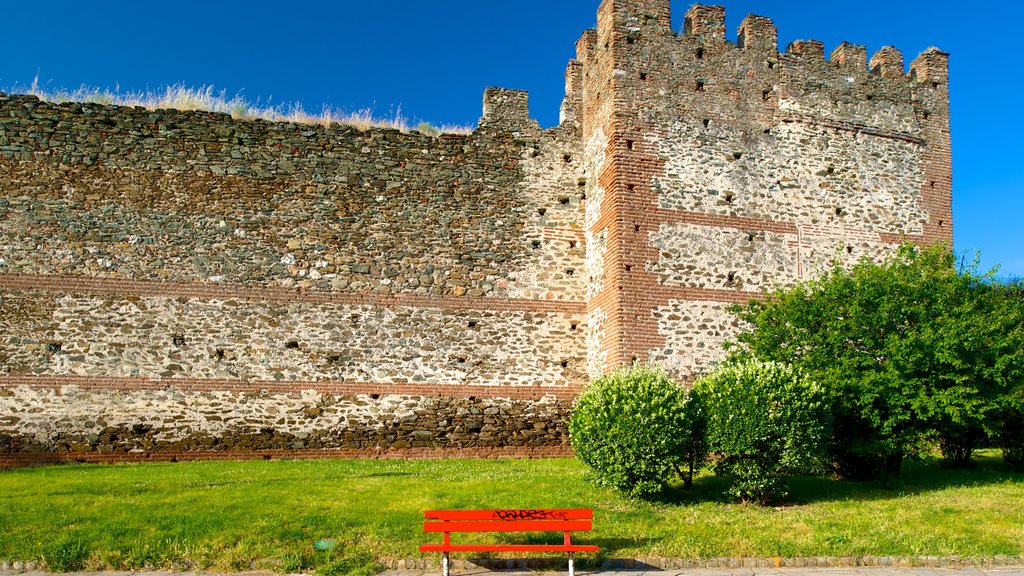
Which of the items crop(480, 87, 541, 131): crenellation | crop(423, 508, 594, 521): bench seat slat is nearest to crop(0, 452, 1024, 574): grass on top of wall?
crop(423, 508, 594, 521): bench seat slat

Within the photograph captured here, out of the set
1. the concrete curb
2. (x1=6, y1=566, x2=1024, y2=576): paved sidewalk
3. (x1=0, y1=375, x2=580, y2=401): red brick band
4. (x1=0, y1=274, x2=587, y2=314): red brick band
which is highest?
(x1=0, y1=274, x2=587, y2=314): red brick band

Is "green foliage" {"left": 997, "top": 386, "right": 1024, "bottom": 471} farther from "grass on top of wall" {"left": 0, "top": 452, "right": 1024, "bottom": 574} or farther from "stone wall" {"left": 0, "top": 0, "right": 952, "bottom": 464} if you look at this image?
"stone wall" {"left": 0, "top": 0, "right": 952, "bottom": 464}

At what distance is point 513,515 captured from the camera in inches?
311

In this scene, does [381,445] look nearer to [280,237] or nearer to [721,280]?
[280,237]

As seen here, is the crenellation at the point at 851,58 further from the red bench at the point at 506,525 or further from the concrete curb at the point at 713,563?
the red bench at the point at 506,525

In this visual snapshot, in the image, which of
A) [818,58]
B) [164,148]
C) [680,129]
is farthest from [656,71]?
[164,148]

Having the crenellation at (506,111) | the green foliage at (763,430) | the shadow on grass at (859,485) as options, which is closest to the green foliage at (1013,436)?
the shadow on grass at (859,485)

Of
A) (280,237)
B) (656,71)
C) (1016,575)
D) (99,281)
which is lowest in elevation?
(1016,575)

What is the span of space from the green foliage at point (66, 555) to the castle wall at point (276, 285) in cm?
747

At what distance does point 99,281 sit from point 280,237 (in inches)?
131

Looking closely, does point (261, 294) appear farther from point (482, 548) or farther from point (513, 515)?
point (482, 548)

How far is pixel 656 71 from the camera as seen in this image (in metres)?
16.6

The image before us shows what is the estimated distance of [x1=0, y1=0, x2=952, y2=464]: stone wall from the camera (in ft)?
50.2

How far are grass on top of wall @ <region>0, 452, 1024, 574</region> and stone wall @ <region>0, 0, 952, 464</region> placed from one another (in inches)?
105
